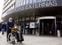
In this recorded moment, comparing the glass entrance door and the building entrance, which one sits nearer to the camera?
the building entrance

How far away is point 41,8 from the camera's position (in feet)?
96.2

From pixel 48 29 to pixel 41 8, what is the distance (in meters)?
3.68

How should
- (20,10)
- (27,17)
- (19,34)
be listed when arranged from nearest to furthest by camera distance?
1. (19,34)
2. (20,10)
3. (27,17)

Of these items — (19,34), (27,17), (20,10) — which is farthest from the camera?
(27,17)

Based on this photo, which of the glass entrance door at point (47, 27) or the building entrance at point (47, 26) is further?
the glass entrance door at point (47, 27)

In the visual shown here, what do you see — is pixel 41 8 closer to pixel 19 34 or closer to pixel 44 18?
pixel 44 18

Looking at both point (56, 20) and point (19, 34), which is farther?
point (56, 20)

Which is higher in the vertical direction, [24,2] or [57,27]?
[24,2]

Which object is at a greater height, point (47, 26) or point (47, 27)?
point (47, 26)

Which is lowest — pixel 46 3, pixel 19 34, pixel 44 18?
pixel 19 34

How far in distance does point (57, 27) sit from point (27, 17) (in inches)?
340

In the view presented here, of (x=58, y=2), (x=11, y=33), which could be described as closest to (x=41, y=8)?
(x=58, y=2)

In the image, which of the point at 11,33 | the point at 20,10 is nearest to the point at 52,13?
the point at 20,10

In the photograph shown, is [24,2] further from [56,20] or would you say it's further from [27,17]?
[56,20]
